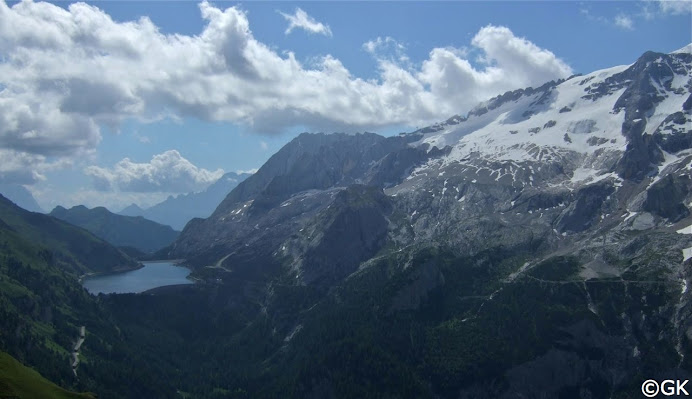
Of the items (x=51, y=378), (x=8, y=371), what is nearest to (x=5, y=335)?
(x=51, y=378)

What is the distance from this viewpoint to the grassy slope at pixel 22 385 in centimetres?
12625

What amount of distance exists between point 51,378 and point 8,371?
56.3 metres

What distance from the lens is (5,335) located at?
19475 cm

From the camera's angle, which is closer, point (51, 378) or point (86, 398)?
point (86, 398)

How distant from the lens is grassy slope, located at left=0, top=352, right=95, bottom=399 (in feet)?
414

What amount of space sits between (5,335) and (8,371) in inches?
2655

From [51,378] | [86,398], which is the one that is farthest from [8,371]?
[51,378]

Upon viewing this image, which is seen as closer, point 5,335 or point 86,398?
point 86,398

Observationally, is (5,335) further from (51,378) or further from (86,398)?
(86,398)

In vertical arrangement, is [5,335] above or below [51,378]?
above

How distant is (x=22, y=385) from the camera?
5192 inches

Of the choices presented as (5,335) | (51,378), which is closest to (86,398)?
(51,378)

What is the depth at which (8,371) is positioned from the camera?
136375 mm

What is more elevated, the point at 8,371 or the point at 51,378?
the point at 8,371
